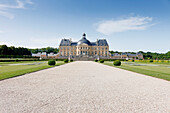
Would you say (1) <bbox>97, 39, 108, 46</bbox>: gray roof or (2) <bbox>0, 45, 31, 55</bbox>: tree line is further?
(1) <bbox>97, 39, 108, 46</bbox>: gray roof

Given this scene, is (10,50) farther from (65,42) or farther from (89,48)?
(89,48)

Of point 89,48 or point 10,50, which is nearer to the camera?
point 10,50

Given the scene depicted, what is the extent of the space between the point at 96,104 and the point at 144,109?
4.51 feet

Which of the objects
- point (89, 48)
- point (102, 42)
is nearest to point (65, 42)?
point (89, 48)

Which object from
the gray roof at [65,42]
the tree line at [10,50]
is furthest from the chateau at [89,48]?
the tree line at [10,50]

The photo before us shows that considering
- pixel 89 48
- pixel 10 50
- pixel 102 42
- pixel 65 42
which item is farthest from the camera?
pixel 102 42

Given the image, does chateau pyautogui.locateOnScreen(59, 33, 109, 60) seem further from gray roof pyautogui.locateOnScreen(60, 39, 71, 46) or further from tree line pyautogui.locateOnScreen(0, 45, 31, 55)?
tree line pyautogui.locateOnScreen(0, 45, 31, 55)

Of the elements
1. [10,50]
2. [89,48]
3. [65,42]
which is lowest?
[10,50]

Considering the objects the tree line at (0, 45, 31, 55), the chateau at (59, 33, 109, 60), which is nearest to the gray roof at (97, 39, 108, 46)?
the chateau at (59, 33, 109, 60)

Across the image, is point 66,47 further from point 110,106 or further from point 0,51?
point 110,106

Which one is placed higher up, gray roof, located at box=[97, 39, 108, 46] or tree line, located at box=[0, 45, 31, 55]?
gray roof, located at box=[97, 39, 108, 46]

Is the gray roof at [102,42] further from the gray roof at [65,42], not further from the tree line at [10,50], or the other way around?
the tree line at [10,50]

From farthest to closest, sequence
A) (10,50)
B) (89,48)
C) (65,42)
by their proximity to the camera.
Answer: (65,42) → (89,48) → (10,50)

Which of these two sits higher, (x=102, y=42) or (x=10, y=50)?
(x=102, y=42)
